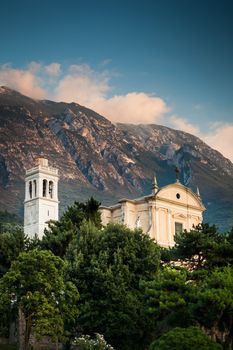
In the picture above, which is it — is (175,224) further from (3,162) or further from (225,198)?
(3,162)

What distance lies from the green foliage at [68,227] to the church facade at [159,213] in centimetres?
1315

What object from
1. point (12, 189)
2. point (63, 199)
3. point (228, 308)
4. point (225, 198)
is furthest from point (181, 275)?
point (225, 198)

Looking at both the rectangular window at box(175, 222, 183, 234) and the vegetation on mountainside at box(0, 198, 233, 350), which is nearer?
the vegetation on mountainside at box(0, 198, 233, 350)

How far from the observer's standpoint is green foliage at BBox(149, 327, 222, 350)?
2339 cm

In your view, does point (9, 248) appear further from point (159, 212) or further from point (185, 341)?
point (159, 212)

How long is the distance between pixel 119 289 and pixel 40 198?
37.8 m

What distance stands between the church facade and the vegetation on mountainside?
16410mm

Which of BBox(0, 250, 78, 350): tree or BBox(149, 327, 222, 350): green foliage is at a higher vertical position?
BBox(0, 250, 78, 350): tree

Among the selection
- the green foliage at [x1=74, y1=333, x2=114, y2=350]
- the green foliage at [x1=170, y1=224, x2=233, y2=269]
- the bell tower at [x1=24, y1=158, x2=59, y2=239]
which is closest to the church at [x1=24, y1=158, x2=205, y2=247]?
the bell tower at [x1=24, y1=158, x2=59, y2=239]

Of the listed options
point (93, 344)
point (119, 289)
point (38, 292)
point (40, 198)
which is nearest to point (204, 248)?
point (119, 289)

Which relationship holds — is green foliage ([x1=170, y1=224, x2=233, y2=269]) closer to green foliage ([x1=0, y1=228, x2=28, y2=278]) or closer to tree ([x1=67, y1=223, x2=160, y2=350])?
tree ([x1=67, y1=223, x2=160, y2=350])

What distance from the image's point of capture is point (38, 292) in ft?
94.3

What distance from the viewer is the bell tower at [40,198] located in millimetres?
70562

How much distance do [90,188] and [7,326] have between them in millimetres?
142373
